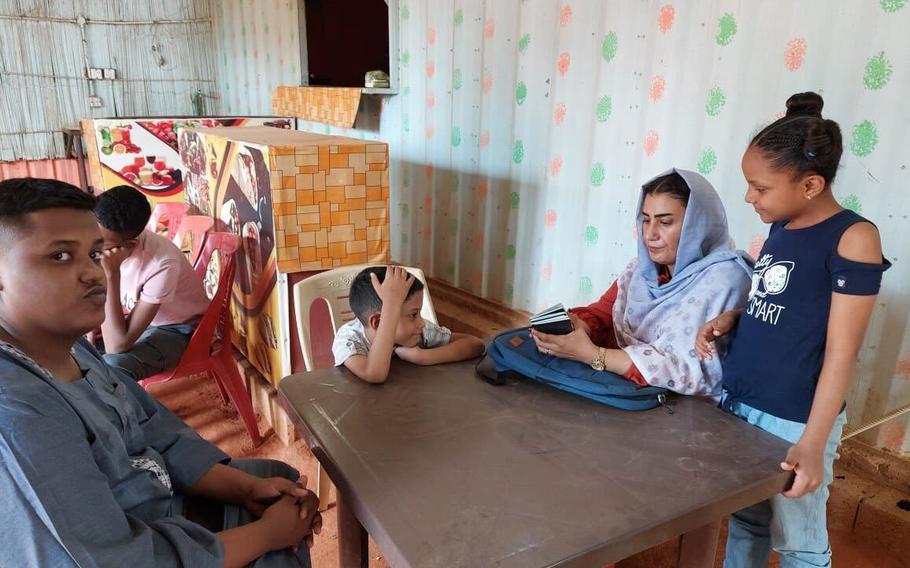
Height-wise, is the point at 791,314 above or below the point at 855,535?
above

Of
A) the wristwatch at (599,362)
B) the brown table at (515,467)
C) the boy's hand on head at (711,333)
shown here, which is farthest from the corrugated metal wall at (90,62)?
the boy's hand on head at (711,333)

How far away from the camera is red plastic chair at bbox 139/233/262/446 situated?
7.95 ft

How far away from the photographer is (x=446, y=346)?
4.99ft

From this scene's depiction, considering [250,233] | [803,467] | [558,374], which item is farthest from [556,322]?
[250,233]

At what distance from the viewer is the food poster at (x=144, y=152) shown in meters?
3.87

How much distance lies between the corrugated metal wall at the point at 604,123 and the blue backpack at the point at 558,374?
37.4 inches

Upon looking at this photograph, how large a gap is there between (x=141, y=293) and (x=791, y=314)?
219cm

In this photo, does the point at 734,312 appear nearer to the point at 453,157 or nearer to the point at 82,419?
the point at 82,419

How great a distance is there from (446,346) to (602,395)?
0.43 m

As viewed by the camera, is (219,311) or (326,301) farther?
(219,311)

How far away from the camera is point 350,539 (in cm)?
128

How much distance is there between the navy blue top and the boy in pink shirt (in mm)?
1962

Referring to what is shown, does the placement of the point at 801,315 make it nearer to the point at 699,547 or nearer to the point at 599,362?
the point at 599,362

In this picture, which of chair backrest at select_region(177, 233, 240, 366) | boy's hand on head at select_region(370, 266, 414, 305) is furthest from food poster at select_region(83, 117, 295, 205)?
boy's hand on head at select_region(370, 266, 414, 305)
